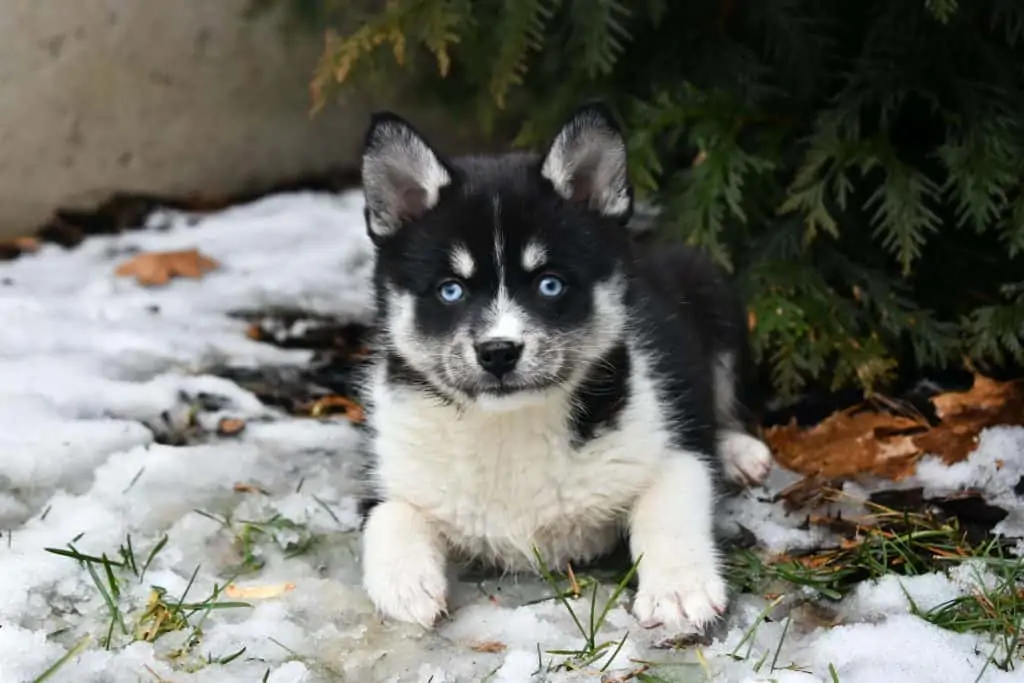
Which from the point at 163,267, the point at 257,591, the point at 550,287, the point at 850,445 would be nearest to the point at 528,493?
the point at 550,287

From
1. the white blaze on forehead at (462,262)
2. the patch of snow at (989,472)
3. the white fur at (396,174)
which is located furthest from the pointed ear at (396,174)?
the patch of snow at (989,472)

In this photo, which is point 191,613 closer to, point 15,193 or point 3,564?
point 3,564

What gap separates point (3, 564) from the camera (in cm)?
301

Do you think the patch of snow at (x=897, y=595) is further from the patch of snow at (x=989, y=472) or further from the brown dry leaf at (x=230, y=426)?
the brown dry leaf at (x=230, y=426)

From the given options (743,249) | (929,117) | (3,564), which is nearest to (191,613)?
(3,564)

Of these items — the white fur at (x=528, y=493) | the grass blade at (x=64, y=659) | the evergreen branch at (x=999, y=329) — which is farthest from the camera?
the evergreen branch at (x=999, y=329)

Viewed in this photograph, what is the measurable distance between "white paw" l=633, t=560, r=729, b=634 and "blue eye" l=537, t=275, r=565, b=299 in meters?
0.77

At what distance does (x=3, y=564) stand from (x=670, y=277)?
234 cm

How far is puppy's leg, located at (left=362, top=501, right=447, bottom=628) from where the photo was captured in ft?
9.56

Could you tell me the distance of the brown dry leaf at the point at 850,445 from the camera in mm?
3662

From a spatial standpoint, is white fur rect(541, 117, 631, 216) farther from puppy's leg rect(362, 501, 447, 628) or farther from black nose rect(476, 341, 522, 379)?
puppy's leg rect(362, 501, 447, 628)

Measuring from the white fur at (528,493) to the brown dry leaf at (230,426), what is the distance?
3.42 feet

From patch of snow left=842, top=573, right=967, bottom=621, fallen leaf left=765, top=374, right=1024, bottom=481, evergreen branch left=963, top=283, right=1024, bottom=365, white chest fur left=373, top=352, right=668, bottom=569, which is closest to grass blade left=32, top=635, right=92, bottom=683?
white chest fur left=373, top=352, right=668, bottom=569

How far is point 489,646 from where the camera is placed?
9.14 feet
